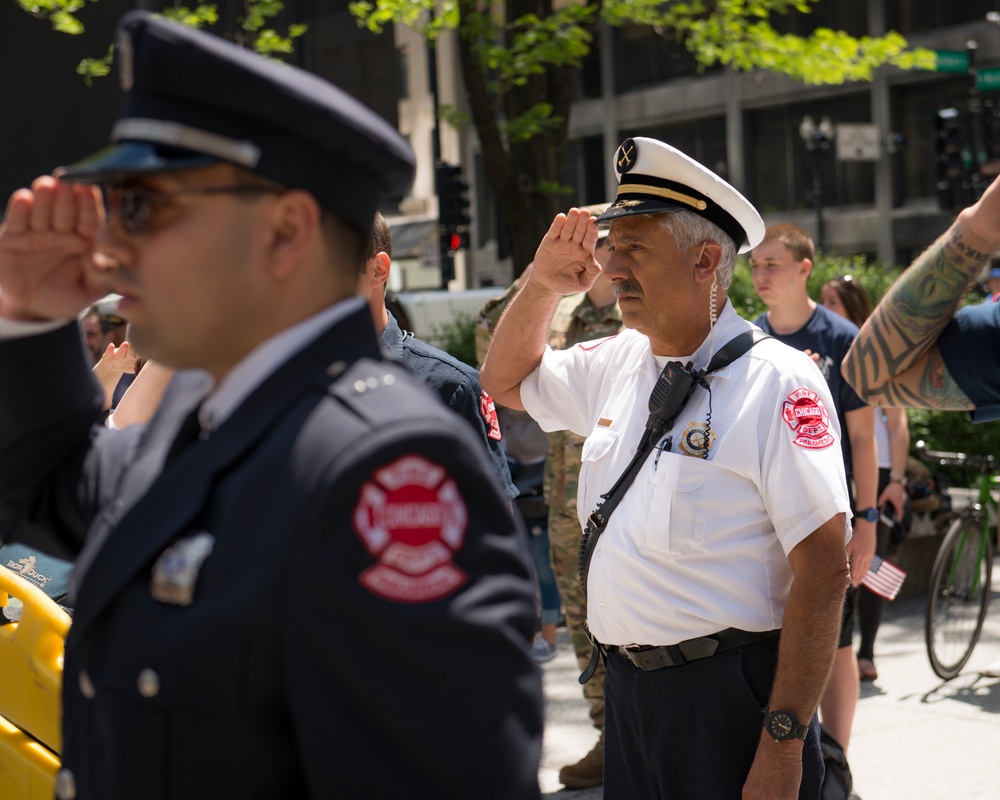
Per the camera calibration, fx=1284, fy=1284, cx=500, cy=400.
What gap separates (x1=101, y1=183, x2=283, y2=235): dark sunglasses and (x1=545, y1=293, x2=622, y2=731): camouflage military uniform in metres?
4.11

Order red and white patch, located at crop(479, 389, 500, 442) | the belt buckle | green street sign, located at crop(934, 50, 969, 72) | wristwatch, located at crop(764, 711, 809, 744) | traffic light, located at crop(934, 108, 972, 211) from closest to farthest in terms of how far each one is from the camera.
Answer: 1. wristwatch, located at crop(764, 711, 809, 744)
2. the belt buckle
3. red and white patch, located at crop(479, 389, 500, 442)
4. green street sign, located at crop(934, 50, 969, 72)
5. traffic light, located at crop(934, 108, 972, 211)

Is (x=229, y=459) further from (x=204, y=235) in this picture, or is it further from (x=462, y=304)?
(x=462, y=304)

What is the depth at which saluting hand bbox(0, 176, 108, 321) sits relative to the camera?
5.74ft

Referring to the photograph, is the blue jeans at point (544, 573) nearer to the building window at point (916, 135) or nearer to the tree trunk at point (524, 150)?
the tree trunk at point (524, 150)

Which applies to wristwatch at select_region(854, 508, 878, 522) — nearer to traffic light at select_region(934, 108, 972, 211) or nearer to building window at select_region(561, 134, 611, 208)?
traffic light at select_region(934, 108, 972, 211)

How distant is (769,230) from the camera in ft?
19.6

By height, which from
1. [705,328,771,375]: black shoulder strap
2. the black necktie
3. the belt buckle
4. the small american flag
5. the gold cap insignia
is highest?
the gold cap insignia

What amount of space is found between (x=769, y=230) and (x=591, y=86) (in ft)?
119

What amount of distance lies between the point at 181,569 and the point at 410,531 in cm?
27

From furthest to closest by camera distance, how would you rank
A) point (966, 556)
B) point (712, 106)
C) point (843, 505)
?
1. point (712, 106)
2. point (966, 556)
3. point (843, 505)

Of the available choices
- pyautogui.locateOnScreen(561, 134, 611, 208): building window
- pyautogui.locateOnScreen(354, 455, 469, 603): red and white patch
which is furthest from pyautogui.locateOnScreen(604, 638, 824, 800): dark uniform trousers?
pyautogui.locateOnScreen(561, 134, 611, 208): building window

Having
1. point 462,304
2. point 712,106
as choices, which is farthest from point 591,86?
point 462,304

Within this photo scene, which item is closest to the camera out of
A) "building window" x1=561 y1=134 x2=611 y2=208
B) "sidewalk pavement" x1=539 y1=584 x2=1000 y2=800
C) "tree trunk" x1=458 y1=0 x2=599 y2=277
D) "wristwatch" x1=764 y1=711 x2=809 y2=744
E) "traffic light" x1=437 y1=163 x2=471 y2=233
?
"wristwatch" x1=764 y1=711 x2=809 y2=744

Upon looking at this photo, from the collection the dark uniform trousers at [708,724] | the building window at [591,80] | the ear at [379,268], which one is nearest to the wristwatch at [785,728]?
the dark uniform trousers at [708,724]
